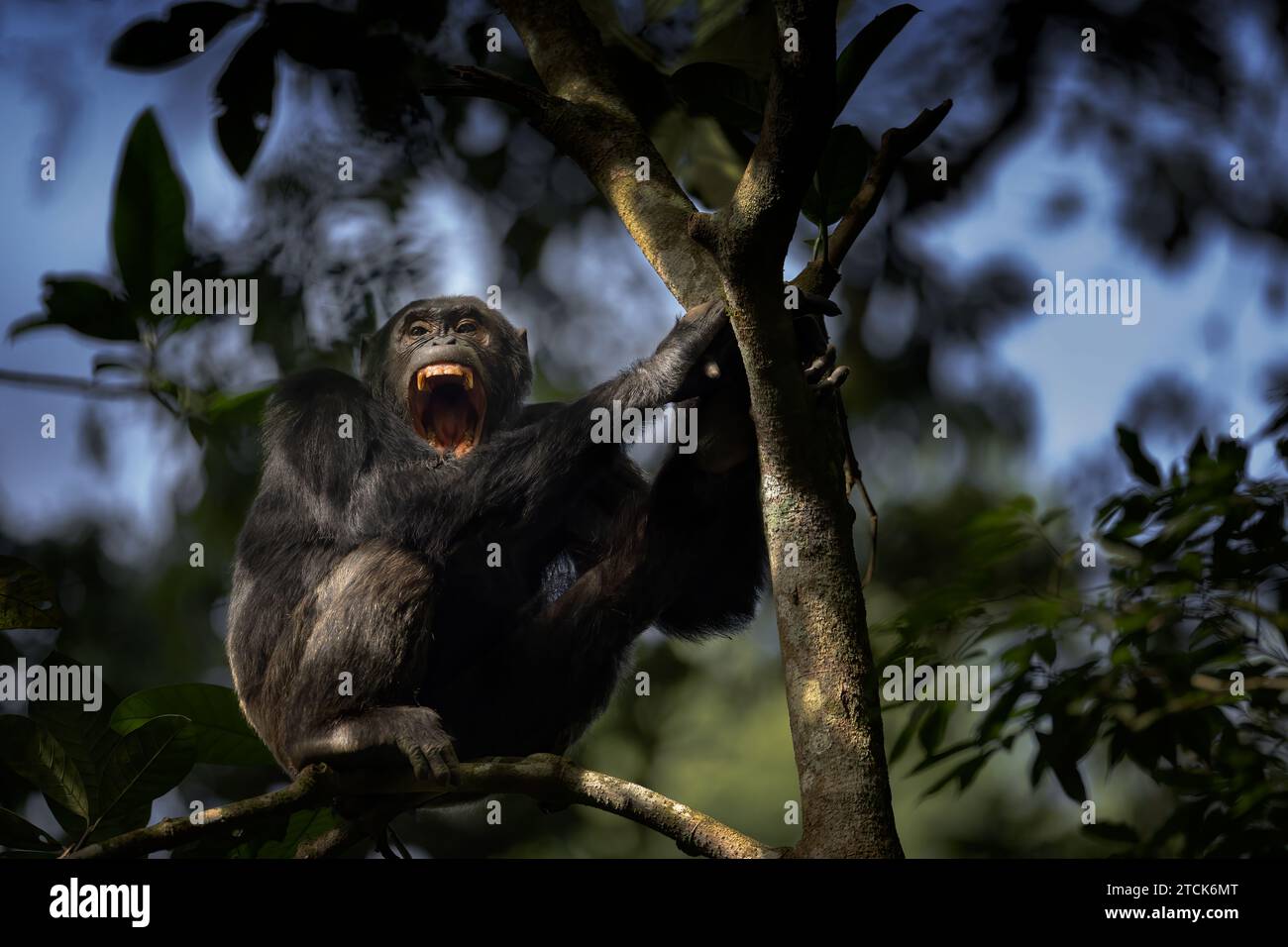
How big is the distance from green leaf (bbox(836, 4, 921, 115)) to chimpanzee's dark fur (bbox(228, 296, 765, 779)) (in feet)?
3.46

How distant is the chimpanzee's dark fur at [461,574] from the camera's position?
3.59 m

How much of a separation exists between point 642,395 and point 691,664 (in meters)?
3.90

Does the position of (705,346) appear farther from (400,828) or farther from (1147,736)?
(400,828)

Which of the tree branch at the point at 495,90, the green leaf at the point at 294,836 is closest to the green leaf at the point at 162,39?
the tree branch at the point at 495,90

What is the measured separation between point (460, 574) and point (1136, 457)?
2226 mm

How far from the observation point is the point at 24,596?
3320 mm

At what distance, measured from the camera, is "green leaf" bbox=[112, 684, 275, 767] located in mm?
3514

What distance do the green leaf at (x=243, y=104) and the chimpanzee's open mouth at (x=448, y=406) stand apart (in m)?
1.02

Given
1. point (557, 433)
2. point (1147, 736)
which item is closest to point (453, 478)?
point (557, 433)

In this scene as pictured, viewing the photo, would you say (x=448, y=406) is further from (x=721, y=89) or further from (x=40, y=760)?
(x=40, y=760)

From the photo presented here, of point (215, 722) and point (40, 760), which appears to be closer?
point (40, 760)

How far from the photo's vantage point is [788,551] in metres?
2.79

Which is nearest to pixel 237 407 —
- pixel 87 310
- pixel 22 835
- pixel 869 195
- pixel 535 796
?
pixel 87 310

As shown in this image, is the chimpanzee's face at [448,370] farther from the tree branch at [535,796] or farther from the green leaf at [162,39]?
the tree branch at [535,796]
